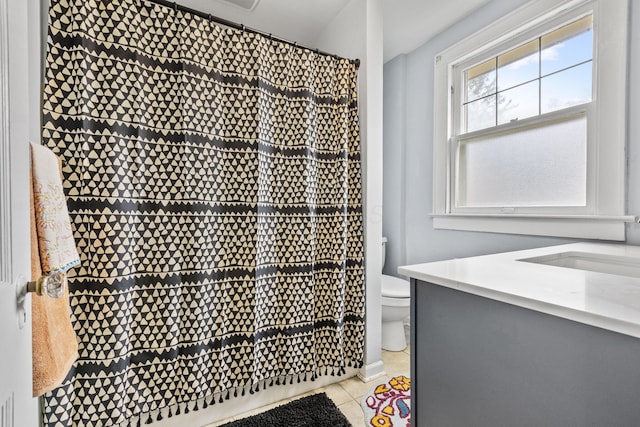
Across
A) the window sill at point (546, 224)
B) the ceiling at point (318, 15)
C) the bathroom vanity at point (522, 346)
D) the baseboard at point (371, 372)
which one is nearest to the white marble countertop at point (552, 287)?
the bathroom vanity at point (522, 346)

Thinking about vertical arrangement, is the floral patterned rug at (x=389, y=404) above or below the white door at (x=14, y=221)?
below

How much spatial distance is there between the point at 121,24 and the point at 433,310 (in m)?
1.54

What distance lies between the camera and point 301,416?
53.8 inches

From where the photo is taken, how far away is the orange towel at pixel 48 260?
23.9 inches

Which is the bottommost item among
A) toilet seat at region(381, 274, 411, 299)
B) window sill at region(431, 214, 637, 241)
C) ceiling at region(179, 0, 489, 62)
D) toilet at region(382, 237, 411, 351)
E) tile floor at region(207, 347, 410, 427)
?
tile floor at region(207, 347, 410, 427)

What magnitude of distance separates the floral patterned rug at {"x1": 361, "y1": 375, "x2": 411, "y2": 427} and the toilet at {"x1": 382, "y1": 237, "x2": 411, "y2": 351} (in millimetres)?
337

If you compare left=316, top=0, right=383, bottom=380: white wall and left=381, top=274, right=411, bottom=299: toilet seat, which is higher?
left=316, top=0, right=383, bottom=380: white wall

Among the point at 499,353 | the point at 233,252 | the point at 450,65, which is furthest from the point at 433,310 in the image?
the point at 450,65

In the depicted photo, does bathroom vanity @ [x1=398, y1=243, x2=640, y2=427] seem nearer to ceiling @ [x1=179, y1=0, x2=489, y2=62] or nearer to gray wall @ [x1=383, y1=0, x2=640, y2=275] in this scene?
gray wall @ [x1=383, y1=0, x2=640, y2=275]

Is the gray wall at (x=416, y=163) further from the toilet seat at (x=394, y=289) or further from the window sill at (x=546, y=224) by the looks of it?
the toilet seat at (x=394, y=289)

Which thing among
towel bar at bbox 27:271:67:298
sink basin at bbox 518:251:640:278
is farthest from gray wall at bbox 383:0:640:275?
towel bar at bbox 27:271:67:298

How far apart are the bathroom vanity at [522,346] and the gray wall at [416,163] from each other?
1.19 m

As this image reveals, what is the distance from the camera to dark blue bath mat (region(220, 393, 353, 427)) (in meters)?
1.32

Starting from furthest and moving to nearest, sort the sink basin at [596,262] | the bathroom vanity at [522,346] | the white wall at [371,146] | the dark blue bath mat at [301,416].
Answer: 1. the white wall at [371,146]
2. the dark blue bath mat at [301,416]
3. the sink basin at [596,262]
4. the bathroom vanity at [522,346]
